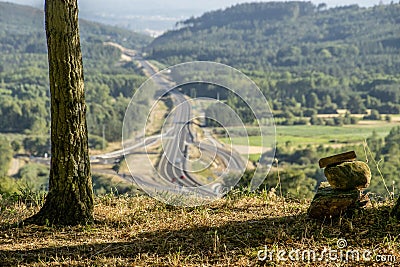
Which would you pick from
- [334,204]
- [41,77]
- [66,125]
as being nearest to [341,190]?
[334,204]

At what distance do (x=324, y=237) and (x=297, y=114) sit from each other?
1806 inches

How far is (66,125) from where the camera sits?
4812mm

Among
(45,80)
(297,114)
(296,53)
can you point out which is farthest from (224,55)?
(297,114)

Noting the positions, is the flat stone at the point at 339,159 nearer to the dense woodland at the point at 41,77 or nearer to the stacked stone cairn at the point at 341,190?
the stacked stone cairn at the point at 341,190

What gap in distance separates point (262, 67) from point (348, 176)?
251ft

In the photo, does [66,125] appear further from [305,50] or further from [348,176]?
Result: [305,50]

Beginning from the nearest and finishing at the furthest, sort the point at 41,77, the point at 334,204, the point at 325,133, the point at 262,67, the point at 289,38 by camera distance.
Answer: the point at 334,204 < the point at 325,133 < the point at 41,77 < the point at 262,67 < the point at 289,38

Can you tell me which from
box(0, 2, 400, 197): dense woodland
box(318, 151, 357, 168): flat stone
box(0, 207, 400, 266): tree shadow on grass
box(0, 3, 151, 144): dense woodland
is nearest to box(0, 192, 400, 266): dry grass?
box(0, 207, 400, 266): tree shadow on grass

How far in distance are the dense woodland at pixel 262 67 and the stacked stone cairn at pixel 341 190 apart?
2.46 metres

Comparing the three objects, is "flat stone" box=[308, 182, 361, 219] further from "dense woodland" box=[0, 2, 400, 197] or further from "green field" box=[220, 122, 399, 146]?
"green field" box=[220, 122, 399, 146]

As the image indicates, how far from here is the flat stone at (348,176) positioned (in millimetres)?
4715

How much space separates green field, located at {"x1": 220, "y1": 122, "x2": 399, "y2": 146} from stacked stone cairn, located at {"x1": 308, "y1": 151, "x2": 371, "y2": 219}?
32.6 metres

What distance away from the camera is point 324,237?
13.5 feet

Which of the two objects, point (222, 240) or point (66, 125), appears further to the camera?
point (66, 125)
